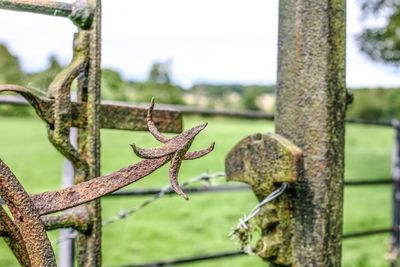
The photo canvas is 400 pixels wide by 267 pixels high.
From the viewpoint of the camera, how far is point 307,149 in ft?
3.01

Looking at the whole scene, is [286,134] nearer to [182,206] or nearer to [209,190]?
[209,190]

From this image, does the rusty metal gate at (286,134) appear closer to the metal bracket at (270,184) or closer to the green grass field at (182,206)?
the metal bracket at (270,184)

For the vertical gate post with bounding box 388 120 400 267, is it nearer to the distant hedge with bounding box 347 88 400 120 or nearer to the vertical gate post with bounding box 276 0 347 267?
the vertical gate post with bounding box 276 0 347 267

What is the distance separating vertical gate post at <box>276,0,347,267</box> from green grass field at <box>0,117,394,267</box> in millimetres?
1397

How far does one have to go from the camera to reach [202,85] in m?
12.9

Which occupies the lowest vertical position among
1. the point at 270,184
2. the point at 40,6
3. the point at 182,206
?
the point at 182,206

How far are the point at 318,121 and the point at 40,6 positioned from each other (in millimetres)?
426

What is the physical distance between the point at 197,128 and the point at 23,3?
292 millimetres

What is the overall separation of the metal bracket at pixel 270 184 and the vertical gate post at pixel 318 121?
0.06 feet

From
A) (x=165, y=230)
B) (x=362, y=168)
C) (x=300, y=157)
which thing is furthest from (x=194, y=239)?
(x=362, y=168)

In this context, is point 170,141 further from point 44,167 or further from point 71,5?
point 44,167

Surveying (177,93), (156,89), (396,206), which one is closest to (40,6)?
(396,206)

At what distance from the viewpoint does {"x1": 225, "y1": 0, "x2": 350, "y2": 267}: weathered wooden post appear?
0.90 metres

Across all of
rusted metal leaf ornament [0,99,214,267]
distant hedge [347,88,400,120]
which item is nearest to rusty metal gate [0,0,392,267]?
rusted metal leaf ornament [0,99,214,267]
